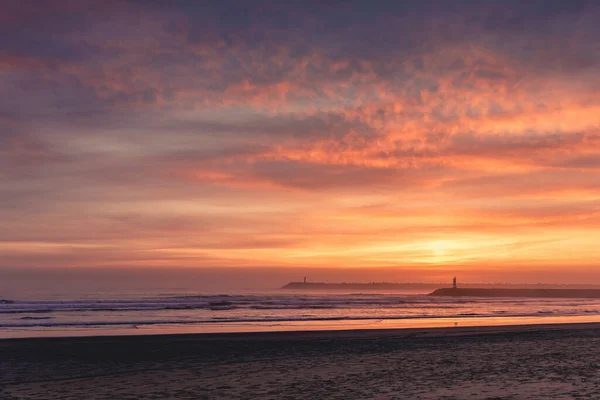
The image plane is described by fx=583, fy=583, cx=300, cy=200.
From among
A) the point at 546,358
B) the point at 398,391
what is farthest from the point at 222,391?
the point at 546,358

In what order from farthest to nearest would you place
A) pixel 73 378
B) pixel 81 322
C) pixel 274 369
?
pixel 81 322, pixel 274 369, pixel 73 378

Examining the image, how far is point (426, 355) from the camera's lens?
2125cm

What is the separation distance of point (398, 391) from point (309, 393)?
2.16 m

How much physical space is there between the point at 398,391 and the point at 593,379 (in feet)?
18.4

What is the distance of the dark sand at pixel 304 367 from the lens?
14.1 m

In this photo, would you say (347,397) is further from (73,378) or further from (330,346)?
(330,346)

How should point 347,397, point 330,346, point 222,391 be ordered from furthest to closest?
point 330,346, point 222,391, point 347,397

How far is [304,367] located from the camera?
60.7 feet

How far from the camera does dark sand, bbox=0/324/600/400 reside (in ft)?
46.3

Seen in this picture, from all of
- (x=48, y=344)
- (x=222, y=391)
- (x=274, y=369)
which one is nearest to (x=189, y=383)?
(x=222, y=391)

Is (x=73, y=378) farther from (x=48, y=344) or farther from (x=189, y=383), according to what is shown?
(x=48, y=344)

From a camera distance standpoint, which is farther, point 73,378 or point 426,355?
point 426,355

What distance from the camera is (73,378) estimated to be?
54.6 feet

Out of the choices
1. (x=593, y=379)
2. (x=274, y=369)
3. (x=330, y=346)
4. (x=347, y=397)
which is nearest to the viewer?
(x=347, y=397)
